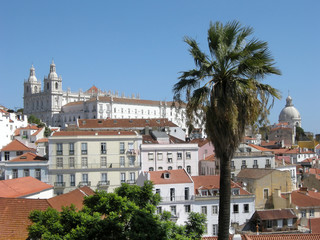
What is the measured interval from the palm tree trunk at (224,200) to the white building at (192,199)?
2380 centimetres

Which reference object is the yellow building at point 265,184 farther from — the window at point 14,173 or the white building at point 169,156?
the window at point 14,173

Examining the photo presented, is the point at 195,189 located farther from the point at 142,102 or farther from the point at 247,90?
the point at 142,102

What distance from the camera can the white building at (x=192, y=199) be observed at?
114 ft

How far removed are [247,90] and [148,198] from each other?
24.1ft

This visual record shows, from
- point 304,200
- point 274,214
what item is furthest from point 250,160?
point 274,214

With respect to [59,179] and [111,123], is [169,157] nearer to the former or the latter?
[59,179]

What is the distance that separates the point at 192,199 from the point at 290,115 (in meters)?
158

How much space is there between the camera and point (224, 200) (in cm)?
1046

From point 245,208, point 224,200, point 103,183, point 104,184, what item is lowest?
point 245,208

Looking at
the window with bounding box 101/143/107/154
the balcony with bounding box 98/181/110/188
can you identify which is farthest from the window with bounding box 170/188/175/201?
the window with bounding box 101/143/107/154

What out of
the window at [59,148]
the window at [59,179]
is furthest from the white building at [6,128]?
the window at [59,179]

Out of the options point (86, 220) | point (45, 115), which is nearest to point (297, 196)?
point (86, 220)

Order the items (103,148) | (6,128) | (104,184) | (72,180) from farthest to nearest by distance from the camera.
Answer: (6,128), (103,148), (104,184), (72,180)

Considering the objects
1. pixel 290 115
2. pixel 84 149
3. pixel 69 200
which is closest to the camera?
pixel 69 200
